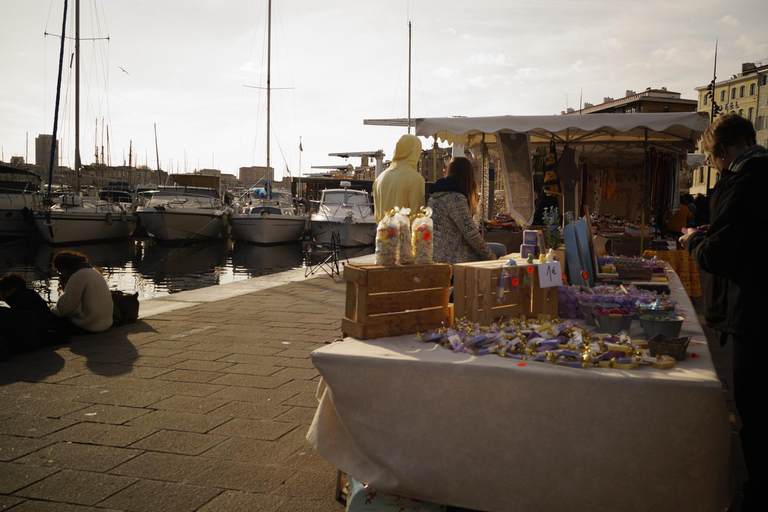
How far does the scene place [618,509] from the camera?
2.14 metres

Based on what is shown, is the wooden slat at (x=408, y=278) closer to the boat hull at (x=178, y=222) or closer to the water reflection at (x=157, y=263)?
the water reflection at (x=157, y=263)

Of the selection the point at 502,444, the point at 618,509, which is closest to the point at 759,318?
the point at 618,509

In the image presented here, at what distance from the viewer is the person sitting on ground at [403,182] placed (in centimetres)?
409

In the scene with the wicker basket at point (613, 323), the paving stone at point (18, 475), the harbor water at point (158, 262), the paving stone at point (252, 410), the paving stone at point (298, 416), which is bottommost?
the harbor water at point (158, 262)

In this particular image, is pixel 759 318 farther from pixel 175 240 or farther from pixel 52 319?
pixel 175 240

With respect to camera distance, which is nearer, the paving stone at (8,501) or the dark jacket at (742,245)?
the dark jacket at (742,245)

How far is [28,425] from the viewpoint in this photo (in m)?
3.64

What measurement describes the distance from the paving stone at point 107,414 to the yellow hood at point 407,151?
7.91ft

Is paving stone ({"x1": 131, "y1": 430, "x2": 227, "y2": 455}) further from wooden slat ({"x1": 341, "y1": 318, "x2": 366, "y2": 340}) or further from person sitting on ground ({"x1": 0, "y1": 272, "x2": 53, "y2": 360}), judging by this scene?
person sitting on ground ({"x1": 0, "y1": 272, "x2": 53, "y2": 360})

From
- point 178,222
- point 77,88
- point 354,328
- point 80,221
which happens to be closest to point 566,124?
point 354,328

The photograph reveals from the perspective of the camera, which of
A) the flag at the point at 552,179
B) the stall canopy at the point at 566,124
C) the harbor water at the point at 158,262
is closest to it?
the stall canopy at the point at 566,124

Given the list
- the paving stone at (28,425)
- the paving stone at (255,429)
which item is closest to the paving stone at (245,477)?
the paving stone at (255,429)

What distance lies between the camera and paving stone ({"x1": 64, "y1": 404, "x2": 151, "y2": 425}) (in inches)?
147

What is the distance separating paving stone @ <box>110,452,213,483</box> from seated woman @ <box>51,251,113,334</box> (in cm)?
352
